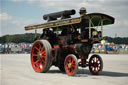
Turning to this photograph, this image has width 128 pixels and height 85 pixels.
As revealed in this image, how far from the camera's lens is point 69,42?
529 inches

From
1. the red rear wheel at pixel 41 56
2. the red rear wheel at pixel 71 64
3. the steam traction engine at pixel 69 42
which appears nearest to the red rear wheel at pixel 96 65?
the steam traction engine at pixel 69 42

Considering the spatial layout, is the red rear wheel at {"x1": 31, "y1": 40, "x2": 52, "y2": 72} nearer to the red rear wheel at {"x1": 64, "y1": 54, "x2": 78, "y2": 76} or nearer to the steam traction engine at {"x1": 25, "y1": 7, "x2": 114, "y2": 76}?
the steam traction engine at {"x1": 25, "y1": 7, "x2": 114, "y2": 76}

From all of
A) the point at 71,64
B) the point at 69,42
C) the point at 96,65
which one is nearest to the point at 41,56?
the point at 69,42

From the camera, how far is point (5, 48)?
165 feet

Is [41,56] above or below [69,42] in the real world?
below

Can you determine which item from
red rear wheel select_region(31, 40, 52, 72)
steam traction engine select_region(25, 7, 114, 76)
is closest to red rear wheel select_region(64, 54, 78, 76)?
steam traction engine select_region(25, 7, 114, 76)

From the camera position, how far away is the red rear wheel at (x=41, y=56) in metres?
13.4

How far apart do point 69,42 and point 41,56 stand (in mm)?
1780

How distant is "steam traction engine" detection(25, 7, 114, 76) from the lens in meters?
12.4

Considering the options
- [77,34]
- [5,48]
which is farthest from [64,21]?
[5,48]

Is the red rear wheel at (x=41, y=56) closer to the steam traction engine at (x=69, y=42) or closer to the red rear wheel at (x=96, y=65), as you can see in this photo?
the steam traction engine at (x=69, y=42)

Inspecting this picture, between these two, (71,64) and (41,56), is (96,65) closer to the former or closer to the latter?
(71,64)

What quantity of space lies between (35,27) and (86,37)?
140 inches

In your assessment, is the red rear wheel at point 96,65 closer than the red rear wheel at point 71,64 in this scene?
No
